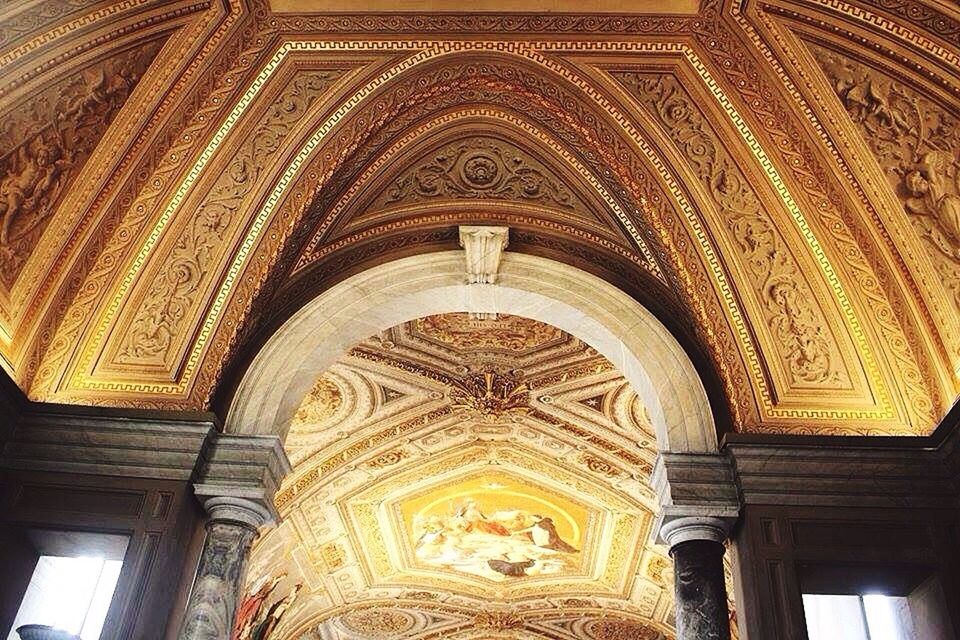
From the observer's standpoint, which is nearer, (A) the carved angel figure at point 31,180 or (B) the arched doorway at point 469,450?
(A) the carved angel figure at point 31,180

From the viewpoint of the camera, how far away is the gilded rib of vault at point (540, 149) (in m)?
6.57

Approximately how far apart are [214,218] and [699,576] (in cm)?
463

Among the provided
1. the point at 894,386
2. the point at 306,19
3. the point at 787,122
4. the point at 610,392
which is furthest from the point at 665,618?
the point at 306,19

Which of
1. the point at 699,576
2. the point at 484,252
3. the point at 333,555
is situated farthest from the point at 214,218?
the point at 333,555

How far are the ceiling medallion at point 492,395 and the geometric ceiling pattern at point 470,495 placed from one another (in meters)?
0.02

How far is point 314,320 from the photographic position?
7.80 meters

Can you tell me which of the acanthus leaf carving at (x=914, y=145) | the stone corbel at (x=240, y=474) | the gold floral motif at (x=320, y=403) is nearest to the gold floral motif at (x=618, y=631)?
the gold floral motif at (x=320, y=403)

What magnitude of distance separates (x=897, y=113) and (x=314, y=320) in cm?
475

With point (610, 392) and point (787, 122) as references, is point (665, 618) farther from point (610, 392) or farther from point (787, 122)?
point (787, 122)

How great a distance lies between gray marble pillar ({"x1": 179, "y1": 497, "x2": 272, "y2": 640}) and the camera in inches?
242

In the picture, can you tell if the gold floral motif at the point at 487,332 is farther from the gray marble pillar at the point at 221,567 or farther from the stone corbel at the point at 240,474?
the gray marble pillar at the point at 221,567

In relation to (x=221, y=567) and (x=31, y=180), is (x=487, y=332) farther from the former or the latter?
(x=31, y=180)

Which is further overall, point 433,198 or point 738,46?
point 433,198

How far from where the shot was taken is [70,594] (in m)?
7.17
